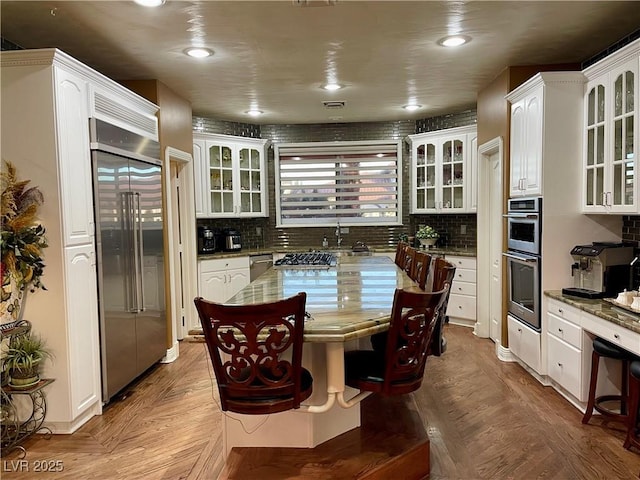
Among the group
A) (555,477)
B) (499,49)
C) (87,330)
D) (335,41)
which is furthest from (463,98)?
(87,330)

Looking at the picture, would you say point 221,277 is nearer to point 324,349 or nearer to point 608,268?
point 324,349

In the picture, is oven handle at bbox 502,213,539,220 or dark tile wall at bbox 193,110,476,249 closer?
oven handle at bbox 502,213,539,220

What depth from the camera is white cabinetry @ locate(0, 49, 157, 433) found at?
9.43 ft

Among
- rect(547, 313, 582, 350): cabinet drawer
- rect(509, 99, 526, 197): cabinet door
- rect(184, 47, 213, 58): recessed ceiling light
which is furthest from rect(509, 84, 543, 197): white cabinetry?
rect(184, 47, 213, 58): recessed ceiling light

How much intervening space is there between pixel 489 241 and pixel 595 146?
180 cm

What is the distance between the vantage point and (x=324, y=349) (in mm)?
2359

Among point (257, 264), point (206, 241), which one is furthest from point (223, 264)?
point (257, 264)

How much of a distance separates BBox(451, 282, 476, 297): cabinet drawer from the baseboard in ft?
10.8

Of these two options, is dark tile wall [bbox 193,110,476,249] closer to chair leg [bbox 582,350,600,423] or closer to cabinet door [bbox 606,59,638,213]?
cabinet door [bbox 606,59,638,213]

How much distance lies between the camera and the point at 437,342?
2506 mm

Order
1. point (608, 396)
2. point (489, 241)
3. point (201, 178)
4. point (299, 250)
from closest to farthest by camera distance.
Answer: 1. point (608, 396)
2. point (489, 241)
3. point (201, 178)
4. point (299, 250)

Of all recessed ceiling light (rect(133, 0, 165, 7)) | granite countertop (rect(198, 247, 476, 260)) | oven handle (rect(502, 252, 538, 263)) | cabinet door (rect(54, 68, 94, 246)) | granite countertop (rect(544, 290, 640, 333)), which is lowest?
granite countertop (rect(544, 290, 640, 333))

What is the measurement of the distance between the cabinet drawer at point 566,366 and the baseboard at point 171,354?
3363mm

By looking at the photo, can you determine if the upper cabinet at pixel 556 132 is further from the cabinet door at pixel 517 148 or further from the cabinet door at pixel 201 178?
the cabinet door at pixel 201 178
